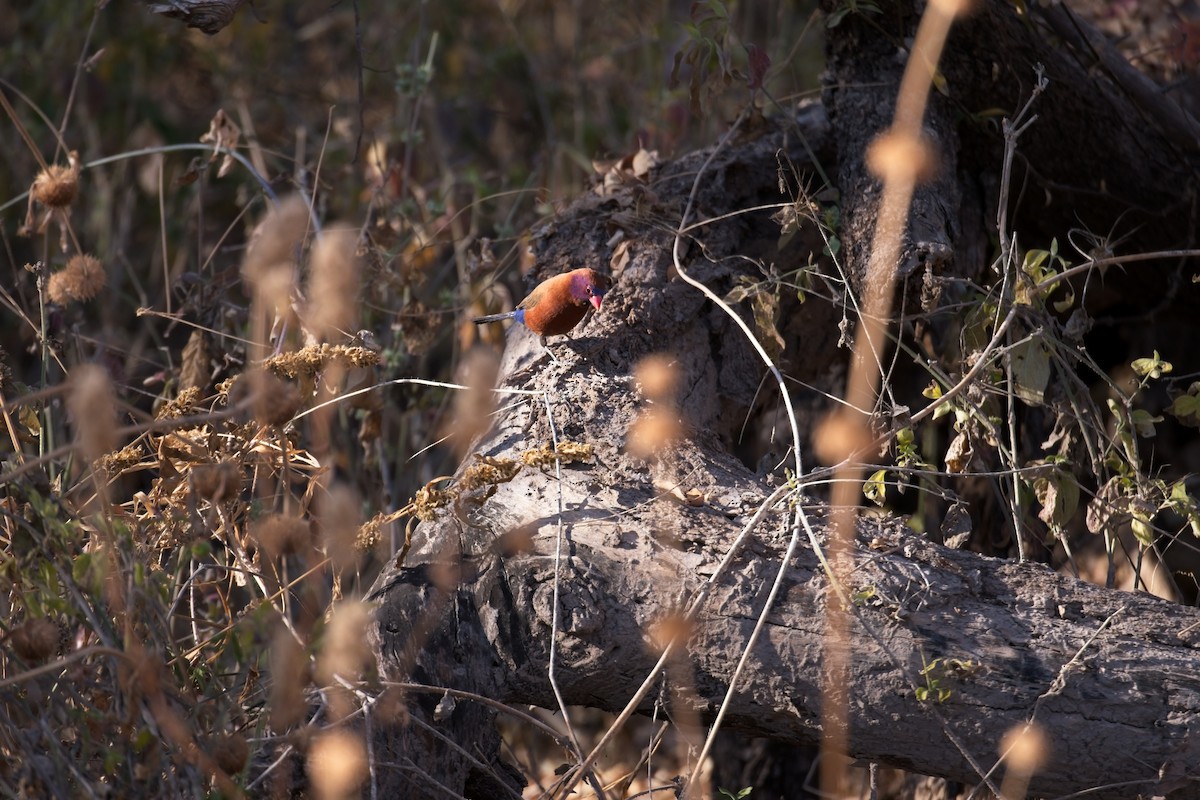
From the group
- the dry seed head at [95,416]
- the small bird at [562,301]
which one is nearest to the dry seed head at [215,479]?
the dry seed head at [95,416]

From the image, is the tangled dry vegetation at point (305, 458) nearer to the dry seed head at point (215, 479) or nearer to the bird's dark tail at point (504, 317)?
the dry seed head at point (215, 479)

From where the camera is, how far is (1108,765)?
5.56 feet

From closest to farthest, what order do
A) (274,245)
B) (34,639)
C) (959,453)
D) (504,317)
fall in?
(34,639)
(274,245)
(959,453)
(504,317)

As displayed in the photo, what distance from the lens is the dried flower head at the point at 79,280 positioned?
1.92 metres

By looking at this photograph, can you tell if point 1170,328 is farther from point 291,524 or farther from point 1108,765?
point 291,524

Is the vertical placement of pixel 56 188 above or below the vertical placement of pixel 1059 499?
above

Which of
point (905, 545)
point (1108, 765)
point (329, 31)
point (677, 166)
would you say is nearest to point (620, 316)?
point (677, 166)

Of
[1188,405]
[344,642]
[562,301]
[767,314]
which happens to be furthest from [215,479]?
[1188,405]

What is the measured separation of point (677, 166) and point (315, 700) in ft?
4.95

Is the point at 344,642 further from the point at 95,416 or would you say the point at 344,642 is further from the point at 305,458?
the point at 305,458

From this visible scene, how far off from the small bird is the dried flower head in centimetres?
78

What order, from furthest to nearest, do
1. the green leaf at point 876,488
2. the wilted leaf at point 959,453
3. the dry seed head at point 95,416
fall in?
the wilted leaf at point 959,453, the green leaf at point 876,488, the dry seed head at point 95,416

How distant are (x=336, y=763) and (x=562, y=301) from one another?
104cm

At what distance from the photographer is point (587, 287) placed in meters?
2.15
